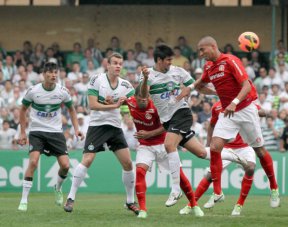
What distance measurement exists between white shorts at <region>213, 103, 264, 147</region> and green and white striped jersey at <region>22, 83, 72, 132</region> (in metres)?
3.25

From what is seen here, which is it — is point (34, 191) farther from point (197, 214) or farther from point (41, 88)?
point (197, 214)

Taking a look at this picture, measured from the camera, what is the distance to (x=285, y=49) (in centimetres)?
3222

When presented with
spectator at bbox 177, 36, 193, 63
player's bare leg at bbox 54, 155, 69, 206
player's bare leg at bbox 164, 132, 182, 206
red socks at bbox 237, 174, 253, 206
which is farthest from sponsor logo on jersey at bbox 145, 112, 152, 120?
spectator at bbox 177, 36, 193, 63

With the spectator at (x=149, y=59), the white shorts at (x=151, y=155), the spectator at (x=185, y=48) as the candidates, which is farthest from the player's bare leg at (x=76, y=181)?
the spectator at (x=185, y=48)

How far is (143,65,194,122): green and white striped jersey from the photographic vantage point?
1625 cm

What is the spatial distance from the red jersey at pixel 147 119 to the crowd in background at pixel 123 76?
9.81 m

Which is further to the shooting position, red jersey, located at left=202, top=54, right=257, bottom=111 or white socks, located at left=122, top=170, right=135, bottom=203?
white socks, located at left=122, top=170, right=135, bottom=203

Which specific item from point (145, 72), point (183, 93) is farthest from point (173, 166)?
point (145, 72)

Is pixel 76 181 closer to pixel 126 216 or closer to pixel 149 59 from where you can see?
pixel 126 216

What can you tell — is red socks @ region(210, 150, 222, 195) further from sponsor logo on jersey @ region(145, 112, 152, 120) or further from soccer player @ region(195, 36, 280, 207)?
sponsor logo on jersey @ region(145, 112, 152, 120)

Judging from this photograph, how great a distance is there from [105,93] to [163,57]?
1.19 meters

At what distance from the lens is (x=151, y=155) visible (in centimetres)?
1688

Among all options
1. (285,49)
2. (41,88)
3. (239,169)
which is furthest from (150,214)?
(285,49)

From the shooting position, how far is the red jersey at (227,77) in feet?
52.0
